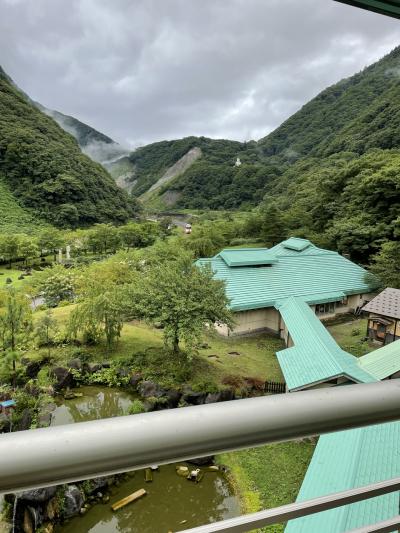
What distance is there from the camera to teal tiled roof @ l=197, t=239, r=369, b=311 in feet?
39.2

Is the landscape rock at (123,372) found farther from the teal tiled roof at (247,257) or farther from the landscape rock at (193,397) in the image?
the teal tiled roof at (247,257)

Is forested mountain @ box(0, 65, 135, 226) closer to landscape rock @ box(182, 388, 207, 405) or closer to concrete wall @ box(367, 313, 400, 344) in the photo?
concrete wall @ box(367, 313, 400, 344)

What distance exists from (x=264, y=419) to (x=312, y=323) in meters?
9.61

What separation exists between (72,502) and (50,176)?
3762 cm

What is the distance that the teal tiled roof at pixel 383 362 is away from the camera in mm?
6931

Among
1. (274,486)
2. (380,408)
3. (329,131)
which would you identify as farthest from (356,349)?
(329,131)

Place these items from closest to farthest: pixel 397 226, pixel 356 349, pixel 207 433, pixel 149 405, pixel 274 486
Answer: pixel 207 433
pixel 274 486
pixel 149 405
pixel 356 349
pixel 397 226

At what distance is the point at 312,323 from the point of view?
9570 mm

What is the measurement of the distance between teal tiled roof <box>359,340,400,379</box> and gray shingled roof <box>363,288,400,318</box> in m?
2.78

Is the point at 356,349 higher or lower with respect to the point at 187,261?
lower

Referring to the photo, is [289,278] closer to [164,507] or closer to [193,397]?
[193,397]

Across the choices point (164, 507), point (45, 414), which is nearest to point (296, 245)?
point (45, 414)

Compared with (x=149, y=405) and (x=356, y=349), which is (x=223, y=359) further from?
(x=356, y=349)

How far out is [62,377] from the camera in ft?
26.8
